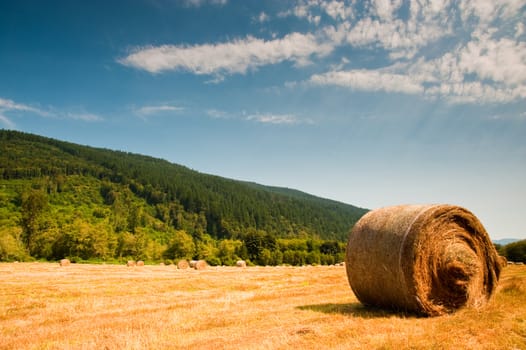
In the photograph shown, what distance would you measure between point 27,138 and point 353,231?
756 feet

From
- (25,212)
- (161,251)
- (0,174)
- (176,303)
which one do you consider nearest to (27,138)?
(0,174)

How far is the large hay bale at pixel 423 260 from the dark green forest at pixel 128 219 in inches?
1877

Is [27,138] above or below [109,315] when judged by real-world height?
above

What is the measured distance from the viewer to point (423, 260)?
976cm

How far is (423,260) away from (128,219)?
112m

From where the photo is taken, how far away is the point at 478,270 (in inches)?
418

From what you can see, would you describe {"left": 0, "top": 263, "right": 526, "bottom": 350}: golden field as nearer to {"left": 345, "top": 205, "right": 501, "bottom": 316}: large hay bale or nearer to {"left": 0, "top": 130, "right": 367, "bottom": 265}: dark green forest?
{"left": 345, "top": 205, "right": 501, "bottom": 316}: large hay bale

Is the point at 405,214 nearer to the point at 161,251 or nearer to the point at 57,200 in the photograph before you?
the point at 161,251

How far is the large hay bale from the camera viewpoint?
962cm

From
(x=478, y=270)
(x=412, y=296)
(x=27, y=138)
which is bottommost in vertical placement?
(x=412, y=296)

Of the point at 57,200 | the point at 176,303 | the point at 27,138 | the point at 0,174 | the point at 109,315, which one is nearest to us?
the point at 109,315

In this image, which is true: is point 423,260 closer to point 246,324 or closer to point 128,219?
point 246,324

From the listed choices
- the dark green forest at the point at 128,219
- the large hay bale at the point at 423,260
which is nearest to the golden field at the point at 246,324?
the large hay bale at the point at 423,260

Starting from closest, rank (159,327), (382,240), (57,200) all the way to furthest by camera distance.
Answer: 1. (159,327)
2. (382,240)
3. (57,200)
